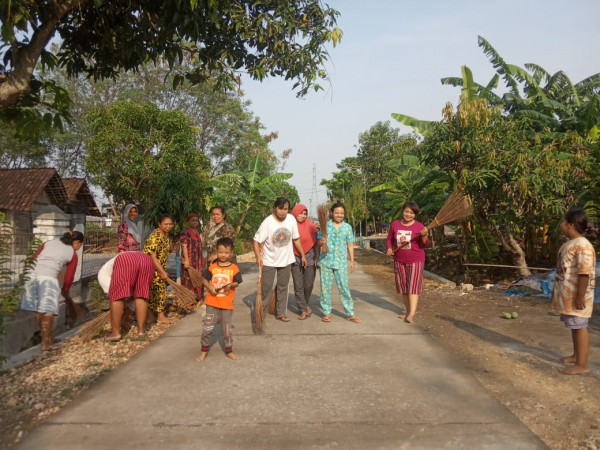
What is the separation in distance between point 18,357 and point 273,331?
9.24 feet

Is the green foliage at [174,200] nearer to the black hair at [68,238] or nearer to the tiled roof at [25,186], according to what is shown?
the black hair at [68,238]

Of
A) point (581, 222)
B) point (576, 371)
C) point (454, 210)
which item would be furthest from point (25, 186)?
point (576, 371)

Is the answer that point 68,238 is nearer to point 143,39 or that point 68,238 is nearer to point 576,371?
point 143,39

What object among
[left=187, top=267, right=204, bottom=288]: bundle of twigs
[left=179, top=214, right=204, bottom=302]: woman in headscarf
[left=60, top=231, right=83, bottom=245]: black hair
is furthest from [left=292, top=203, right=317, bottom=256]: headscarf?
[left=60, top=231, right=83, bottom=245]: black hair

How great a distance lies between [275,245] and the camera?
5758 mm

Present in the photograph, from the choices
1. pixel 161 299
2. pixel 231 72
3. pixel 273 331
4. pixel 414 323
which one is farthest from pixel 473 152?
pixel 161 299

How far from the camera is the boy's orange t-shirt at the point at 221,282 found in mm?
4527

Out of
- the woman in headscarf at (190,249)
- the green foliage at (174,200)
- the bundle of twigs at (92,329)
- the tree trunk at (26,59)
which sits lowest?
the bundle of twigs at (92,329)

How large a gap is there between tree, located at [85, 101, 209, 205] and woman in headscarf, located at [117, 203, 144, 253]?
9164mm

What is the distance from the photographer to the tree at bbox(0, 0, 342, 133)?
Result: 337 centimetres

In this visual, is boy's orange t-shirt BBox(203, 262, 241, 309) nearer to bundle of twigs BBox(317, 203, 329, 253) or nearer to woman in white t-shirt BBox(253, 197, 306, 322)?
woman in white t-shirt BBox(253, 197, 306, 322)

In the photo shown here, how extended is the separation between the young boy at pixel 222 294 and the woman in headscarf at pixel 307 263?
1767 mm

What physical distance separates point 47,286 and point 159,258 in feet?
4.22

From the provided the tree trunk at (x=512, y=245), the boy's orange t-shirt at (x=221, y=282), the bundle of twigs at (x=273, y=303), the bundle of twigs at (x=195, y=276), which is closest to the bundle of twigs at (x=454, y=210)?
the bundle of twigs at (x=273, y=303)
